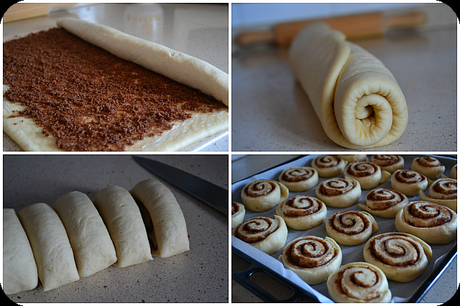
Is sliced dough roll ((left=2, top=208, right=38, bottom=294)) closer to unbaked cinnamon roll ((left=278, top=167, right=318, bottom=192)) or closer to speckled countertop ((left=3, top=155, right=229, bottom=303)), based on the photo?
speckled countertop ((left=3, top=155, right=229, bottom=303))

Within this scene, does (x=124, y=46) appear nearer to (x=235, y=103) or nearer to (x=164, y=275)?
(x=235, y=103)

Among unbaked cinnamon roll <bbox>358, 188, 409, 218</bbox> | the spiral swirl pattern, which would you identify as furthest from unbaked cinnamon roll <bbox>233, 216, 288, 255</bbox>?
unbaked cinnamon roll <bbox>358, 188, 409, 218</bbox>

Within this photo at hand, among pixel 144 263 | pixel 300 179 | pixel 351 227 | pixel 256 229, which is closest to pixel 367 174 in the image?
pixel 300 179

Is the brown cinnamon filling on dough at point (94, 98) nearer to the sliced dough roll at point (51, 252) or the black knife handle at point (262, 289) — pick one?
the sliced dough roll at point (51, 252)

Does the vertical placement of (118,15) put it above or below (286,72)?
above

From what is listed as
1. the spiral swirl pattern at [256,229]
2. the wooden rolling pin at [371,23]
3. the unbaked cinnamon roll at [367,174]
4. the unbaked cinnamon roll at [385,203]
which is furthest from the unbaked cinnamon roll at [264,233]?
the wooden rolling pin at [371,23]

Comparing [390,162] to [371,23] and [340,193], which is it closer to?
[340,193]

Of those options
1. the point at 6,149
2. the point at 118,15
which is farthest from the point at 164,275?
the point at 118,15
